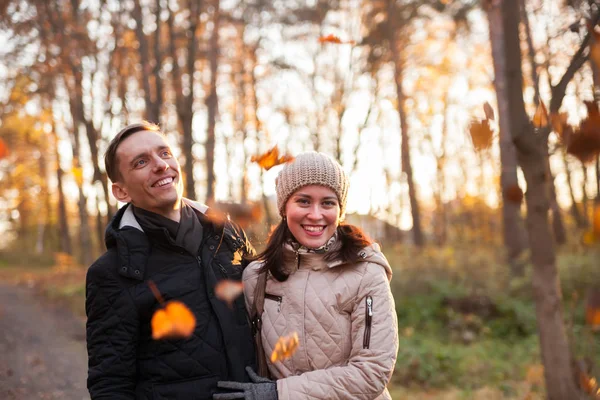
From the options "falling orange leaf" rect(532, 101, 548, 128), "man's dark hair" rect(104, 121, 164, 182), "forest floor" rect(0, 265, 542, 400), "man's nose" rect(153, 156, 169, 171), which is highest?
"falling orange leaf" rect(532, 101, 548, 128)

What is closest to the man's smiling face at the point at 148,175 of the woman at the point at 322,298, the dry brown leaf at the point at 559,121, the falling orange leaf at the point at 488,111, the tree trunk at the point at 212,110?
the woman at the point at 322,298

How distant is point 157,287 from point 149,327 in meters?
0.17

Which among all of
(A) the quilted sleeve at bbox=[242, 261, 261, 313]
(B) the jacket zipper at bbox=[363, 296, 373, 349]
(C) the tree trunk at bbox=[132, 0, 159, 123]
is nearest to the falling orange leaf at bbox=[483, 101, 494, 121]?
(B) the jacket zipper at bbox=[363, 296, 373, 349]

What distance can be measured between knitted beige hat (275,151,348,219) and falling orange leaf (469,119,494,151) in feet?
3.27

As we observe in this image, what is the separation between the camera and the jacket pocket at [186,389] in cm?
243

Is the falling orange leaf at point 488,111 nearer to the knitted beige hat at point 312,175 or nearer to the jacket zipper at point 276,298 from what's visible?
the knitted beige hat at point 312,175

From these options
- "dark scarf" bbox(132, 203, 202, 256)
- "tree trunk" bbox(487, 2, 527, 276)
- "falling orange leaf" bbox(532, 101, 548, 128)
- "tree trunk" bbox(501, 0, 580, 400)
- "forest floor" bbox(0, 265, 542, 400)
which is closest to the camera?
"dark scarf" bbox(132, 203, 202, 256)

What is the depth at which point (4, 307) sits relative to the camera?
12016 millimetres

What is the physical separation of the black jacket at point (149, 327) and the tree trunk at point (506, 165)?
8.19 metres

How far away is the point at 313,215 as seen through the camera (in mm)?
2652

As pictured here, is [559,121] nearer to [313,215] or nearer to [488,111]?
[488,111]

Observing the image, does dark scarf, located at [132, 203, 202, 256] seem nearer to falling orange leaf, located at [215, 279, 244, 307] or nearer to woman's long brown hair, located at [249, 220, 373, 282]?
falling orange leaf, located at [215, 279, 244, 307]

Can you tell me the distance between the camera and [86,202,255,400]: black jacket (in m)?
2.38

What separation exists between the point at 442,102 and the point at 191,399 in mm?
24653
